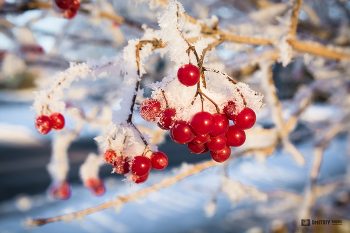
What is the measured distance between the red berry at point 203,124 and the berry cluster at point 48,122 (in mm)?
703

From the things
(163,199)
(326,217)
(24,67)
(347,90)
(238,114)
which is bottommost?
(238,114)

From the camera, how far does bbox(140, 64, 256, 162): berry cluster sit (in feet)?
1.94

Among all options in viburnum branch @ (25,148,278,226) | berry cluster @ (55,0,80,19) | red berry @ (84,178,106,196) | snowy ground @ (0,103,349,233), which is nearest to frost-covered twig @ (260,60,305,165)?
viburnum branch @ (25,148,278,226)

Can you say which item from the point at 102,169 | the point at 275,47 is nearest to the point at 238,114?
the point at 275,47

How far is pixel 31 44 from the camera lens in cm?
210

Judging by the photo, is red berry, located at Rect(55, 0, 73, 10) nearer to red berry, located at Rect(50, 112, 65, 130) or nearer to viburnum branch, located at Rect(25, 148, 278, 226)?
red berry, located at Rect(50, 112, 65, 130)

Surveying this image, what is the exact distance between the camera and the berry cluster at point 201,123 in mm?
590

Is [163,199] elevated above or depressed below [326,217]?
above

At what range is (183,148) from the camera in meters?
8.65

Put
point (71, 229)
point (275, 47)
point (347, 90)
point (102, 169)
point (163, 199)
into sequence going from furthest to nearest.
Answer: point (102, 169) < point (163, 199) < point (71, 229) < point (347, 90) < point (275, 47)

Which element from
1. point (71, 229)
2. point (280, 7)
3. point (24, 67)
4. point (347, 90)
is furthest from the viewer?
point (71, 229)

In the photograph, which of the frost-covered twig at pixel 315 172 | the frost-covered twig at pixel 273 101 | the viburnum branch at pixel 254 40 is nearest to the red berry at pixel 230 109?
the viburnum branch at pixel 254 40

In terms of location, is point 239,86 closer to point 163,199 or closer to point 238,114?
point 238,114

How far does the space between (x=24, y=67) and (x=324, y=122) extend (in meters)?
4.54
